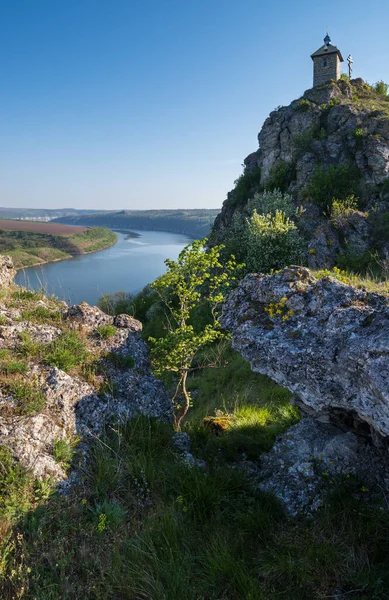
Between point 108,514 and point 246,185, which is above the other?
point 246,185

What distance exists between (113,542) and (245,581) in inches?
60.1

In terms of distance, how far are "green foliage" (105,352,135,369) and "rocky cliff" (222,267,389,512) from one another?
2377mm

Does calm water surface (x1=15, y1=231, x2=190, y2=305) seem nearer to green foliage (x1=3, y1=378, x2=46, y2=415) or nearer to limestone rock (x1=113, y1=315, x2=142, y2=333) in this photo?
limestone rock (x1=113, y1=315, x2=142, y2=333)

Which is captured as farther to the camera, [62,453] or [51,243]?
[51,243]

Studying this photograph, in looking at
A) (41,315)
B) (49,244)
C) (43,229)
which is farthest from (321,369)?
(43,229)

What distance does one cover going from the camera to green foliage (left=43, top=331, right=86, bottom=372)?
5719 millimetres

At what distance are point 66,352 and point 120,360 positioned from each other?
1.08 metres

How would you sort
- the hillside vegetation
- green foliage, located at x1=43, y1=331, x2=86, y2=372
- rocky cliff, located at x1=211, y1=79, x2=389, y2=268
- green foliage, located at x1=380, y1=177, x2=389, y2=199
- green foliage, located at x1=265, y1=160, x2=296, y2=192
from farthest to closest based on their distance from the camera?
green foliage, located at x1=265, y1=160, x2=296, y2=192, green foliage, located at x1=380, y1=177, x2=389, y2=199, rocky cliff, located at x1=211, y1=79, x2=389, y2=268, green foliage, located at x1=43, y1=331, x2=86, y2=372, the hillside vegetation

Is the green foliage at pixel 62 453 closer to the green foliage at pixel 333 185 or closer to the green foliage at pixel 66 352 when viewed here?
the green foliage at pixel 66 352

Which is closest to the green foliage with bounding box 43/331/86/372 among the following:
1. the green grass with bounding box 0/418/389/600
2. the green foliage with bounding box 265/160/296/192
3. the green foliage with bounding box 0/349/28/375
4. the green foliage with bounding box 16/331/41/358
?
the green foliage with bounding box 16/331/41/358

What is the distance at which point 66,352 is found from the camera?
5.85m

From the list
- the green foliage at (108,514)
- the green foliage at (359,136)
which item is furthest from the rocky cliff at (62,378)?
the green foliage at (359,136)

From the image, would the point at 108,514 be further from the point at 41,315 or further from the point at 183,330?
the point at 41,315

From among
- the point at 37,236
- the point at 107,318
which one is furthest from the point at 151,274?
the point at 107,318
